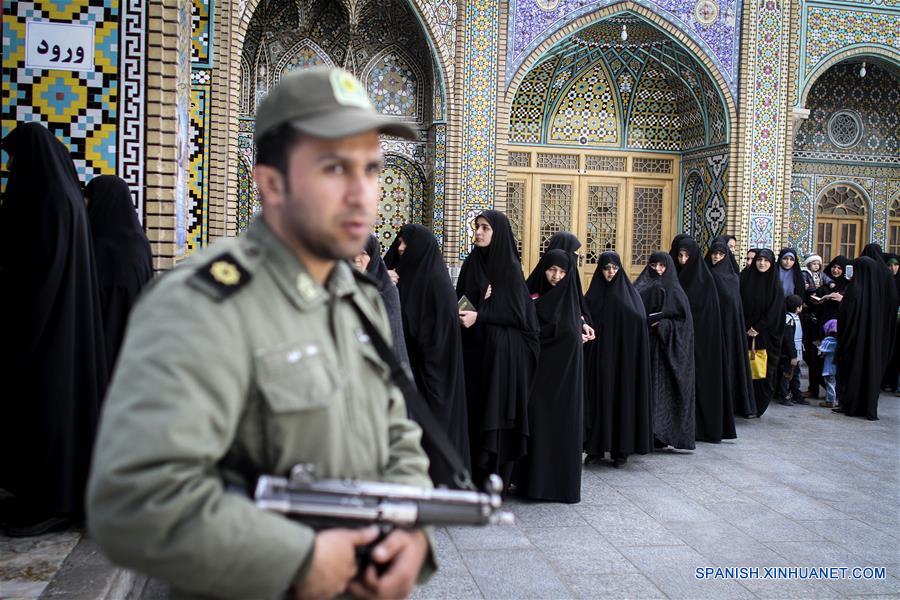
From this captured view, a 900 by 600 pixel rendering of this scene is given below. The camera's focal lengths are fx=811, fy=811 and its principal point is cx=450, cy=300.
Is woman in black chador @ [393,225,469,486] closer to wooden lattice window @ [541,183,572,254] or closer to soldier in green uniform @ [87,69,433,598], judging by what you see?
soldier in green uniform @ [87,69,433,598]

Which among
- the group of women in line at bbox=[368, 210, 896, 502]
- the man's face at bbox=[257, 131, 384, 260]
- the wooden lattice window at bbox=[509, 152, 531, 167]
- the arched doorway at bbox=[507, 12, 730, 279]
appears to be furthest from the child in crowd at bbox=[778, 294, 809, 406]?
the man's face at bbox=[257, 131, 384, 260]

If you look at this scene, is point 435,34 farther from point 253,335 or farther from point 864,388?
point 253,335

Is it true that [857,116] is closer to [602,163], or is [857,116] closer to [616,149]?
[616,149]

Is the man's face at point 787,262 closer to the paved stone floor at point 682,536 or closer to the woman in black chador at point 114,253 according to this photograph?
the paved stone floor at point 682,536

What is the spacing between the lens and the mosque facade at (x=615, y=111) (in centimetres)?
1033

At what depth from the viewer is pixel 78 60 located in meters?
3.58

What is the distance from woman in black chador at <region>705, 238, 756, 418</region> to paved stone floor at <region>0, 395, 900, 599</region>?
0.97 m

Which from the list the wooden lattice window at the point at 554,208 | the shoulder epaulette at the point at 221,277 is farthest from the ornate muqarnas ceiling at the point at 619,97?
the shoulder epaulette at the point at 221,277

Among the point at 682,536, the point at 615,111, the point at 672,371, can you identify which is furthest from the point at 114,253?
the point at 615,111

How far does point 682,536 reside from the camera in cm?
377

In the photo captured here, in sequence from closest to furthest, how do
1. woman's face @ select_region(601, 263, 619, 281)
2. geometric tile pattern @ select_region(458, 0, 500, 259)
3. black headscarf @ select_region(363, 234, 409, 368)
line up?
black headscarf @ select_region(363, 234, 409, 368) < woman's face @ select_region(601, 263, 619, 281) < geometric tile pattern @ select_region(458, 0, 500, 259)

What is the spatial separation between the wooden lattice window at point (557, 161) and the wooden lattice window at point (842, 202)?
13.5 ft

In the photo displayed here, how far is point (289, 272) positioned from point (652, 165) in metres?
11.7

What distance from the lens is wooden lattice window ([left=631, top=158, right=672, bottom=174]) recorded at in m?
12.1
